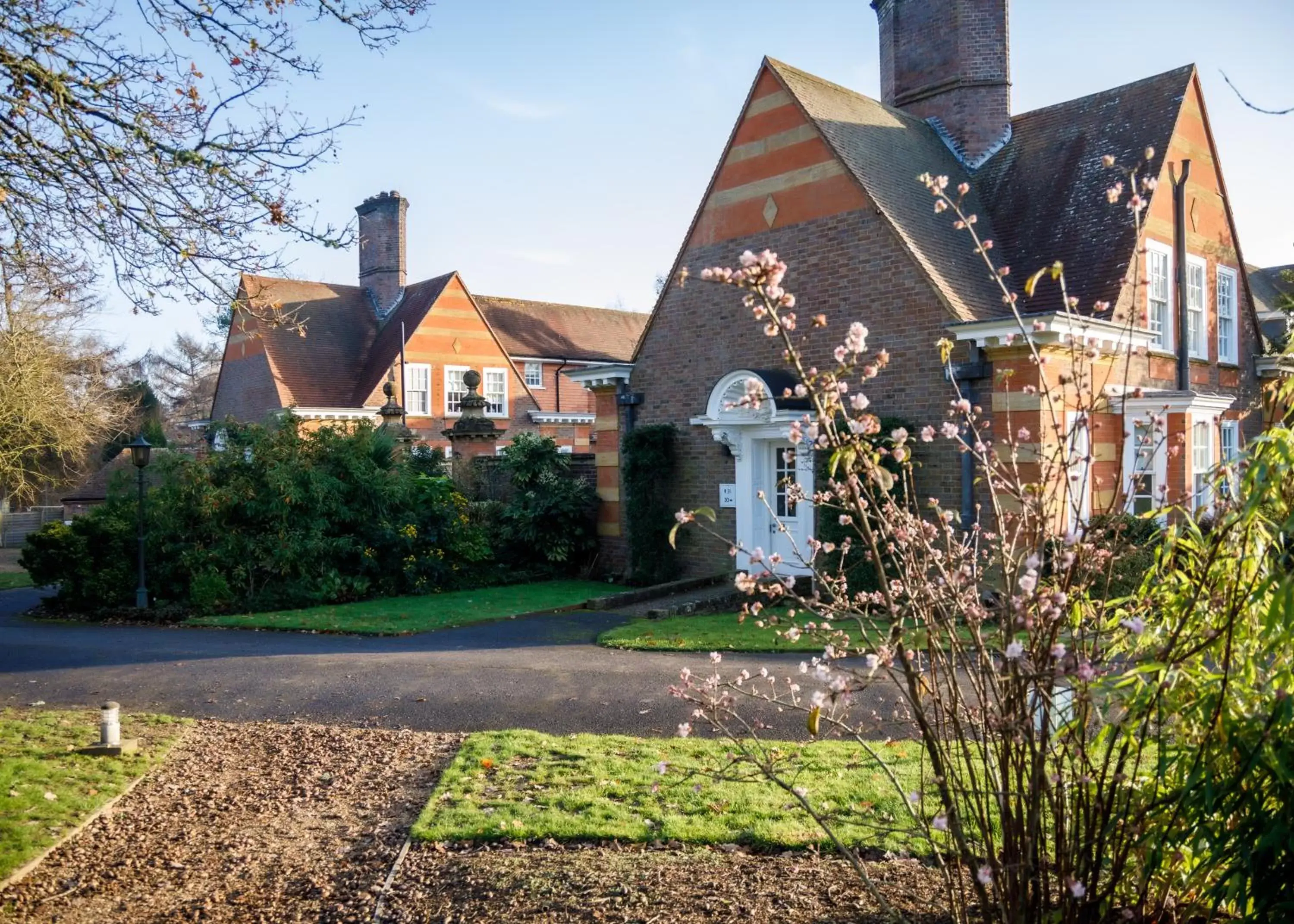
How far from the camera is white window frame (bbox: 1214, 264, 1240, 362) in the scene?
18.7m

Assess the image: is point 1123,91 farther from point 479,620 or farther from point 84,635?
point 84,635

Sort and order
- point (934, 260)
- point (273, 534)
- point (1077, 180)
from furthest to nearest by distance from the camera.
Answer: point (1077, 180), point (273, 534), point (934, 260)

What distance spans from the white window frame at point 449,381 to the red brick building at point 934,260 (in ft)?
53.3

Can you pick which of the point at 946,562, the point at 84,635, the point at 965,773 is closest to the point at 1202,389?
the point at 965,773

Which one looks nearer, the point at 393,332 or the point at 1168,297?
the point at 1168,297

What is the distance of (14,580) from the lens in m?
24.8

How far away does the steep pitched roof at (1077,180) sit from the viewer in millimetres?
15891

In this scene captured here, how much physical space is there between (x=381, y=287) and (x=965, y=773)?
3456 centimetres

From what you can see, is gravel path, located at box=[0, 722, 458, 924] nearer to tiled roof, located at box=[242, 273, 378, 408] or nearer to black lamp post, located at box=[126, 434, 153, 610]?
black lamp post, located at box=[126, 434, 153, 610]

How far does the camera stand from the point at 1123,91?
60.3 feet

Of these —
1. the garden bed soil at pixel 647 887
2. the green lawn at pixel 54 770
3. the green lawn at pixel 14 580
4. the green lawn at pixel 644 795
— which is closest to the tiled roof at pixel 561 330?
the green lawn at pixel 14 580

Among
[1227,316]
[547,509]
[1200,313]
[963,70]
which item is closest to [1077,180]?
[1200,313]

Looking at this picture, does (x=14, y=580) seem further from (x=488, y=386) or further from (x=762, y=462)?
(x=762, y=462)

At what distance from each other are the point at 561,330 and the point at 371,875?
36663 mm
